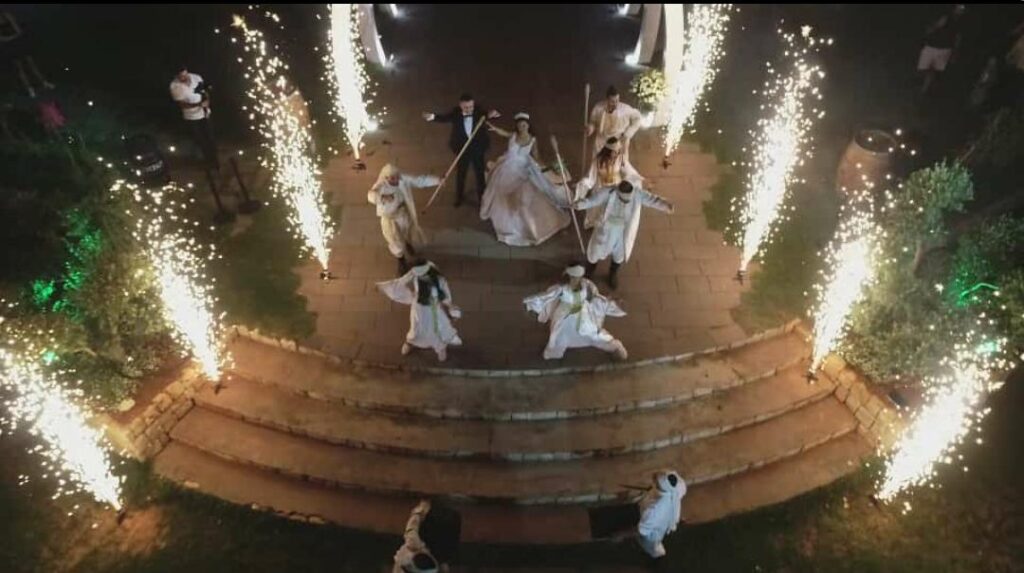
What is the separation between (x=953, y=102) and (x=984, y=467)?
828 cm

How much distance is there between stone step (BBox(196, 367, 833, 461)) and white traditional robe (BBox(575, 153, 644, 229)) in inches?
121

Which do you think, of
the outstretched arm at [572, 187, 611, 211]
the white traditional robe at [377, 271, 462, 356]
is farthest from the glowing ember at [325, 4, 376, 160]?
the outstretched arm at [572, 187, 611, 211]

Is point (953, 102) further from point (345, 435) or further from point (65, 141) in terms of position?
point (65, 141)

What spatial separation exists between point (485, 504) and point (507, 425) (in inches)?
39.9

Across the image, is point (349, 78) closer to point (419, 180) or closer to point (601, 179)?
point (419, 180)

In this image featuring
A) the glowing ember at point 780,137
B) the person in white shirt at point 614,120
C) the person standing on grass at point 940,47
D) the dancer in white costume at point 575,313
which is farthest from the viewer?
the person standing on grass at point 940,47

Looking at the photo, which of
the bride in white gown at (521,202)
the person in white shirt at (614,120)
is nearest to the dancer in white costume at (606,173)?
the person in white shirt at (614,120)

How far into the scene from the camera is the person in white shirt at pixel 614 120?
1083 cm

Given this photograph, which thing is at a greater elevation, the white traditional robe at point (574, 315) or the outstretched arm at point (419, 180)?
the outstretched arm at point (419, 180)

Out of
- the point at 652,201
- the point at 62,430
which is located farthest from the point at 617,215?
the point at 62,430

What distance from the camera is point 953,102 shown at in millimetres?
14234

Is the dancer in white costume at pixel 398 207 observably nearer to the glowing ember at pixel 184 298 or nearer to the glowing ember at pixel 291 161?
the glowing ember at pixel 291 161

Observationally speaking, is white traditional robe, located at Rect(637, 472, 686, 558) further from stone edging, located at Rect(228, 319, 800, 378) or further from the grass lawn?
the grass lawn

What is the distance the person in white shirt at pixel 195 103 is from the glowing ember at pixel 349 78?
240cm
